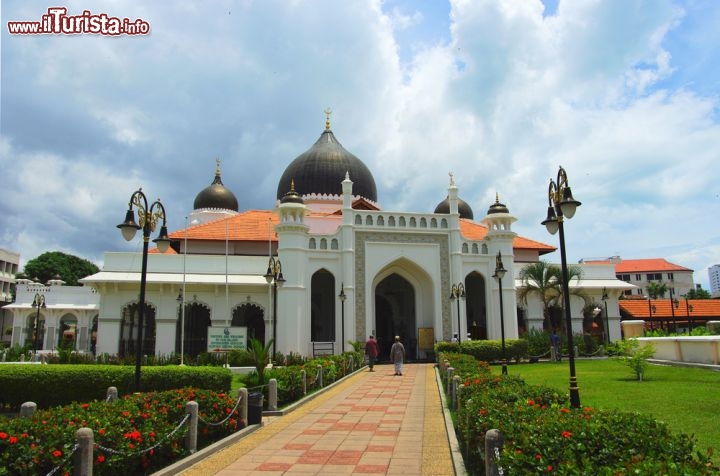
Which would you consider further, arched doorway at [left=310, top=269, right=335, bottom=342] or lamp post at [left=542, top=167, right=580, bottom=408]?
arched doorway at [left=310, top=269, right=335, bottom=342]

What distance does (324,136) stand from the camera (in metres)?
39.0

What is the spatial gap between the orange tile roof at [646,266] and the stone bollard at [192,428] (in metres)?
Result: 82.9

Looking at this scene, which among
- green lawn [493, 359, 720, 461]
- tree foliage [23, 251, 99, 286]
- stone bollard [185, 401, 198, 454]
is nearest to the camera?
stone bollard [185, 401, 198, 454]

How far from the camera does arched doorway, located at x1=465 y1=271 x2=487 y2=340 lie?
31641 mm

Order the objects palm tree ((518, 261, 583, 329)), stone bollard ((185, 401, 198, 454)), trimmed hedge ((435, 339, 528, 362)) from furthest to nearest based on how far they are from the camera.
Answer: palm tree ((518, 261, 583, 329)) → trimmed hedge ((435, 339, 528, 362)) → stone bollard ((185, 401, 198, 454))

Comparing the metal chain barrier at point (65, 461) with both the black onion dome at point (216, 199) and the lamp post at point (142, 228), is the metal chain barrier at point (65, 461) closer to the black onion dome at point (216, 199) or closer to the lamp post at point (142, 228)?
the lamp post at point (142, 228)

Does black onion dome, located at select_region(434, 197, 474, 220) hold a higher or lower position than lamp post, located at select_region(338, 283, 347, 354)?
higher

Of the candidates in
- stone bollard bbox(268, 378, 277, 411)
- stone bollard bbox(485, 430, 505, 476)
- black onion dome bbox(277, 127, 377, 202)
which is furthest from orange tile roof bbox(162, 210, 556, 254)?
stone bollard bbox(485, 430, 505, 476)

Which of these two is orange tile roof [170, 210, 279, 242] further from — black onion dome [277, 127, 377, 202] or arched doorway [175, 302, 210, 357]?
arched doorway [175, 302, 210, 357]

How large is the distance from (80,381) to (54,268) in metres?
52.2

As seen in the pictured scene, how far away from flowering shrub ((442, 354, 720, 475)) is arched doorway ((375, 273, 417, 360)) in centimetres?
2545

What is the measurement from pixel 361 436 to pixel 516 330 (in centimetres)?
2149

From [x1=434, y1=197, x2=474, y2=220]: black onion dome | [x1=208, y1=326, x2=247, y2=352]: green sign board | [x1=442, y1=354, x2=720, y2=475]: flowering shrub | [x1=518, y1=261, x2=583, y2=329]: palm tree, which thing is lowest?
[x1=442, y1=354, x2=720, y2=475]: flowering shrub

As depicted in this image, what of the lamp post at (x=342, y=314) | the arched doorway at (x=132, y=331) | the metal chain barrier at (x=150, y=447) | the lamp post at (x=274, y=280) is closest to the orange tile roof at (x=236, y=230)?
the arched doorway at (x=132, y=331)
